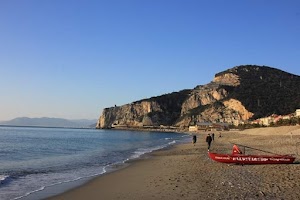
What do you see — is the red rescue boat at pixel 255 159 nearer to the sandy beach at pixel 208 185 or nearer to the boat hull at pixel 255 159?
the boat hull at pixel 255 159

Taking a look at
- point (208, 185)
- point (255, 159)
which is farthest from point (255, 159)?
point (208, 185)

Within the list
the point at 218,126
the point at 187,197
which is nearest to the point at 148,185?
the point at 187,197

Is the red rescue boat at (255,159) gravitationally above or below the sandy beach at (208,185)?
above

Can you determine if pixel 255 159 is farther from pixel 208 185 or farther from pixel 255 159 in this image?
pixel 208 185

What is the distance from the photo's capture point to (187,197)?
11.8m

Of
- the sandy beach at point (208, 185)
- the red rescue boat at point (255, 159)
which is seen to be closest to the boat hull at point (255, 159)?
the red rescue boat at point (255, 159)

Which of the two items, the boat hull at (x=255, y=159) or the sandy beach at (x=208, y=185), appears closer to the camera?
the sandy beach at (x=208, y=185)

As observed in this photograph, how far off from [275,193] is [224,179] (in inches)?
143

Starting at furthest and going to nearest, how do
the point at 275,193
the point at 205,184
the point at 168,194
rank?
1. the point at 205,184
2. the point at 168,194
3. the point at 275,193

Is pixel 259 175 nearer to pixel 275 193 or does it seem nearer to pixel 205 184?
pixel 205 184

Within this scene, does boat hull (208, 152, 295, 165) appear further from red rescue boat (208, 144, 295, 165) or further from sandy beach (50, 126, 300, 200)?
sandy beach (50, 126, 300, 200)

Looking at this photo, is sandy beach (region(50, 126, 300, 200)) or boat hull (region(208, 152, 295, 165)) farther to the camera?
boat hull (region(208, 152, 295, 165))

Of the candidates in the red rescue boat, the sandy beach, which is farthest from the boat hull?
the sandy beach

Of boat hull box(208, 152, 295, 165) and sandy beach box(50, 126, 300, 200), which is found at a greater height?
boat hull box(208, 152, 295, 165)
